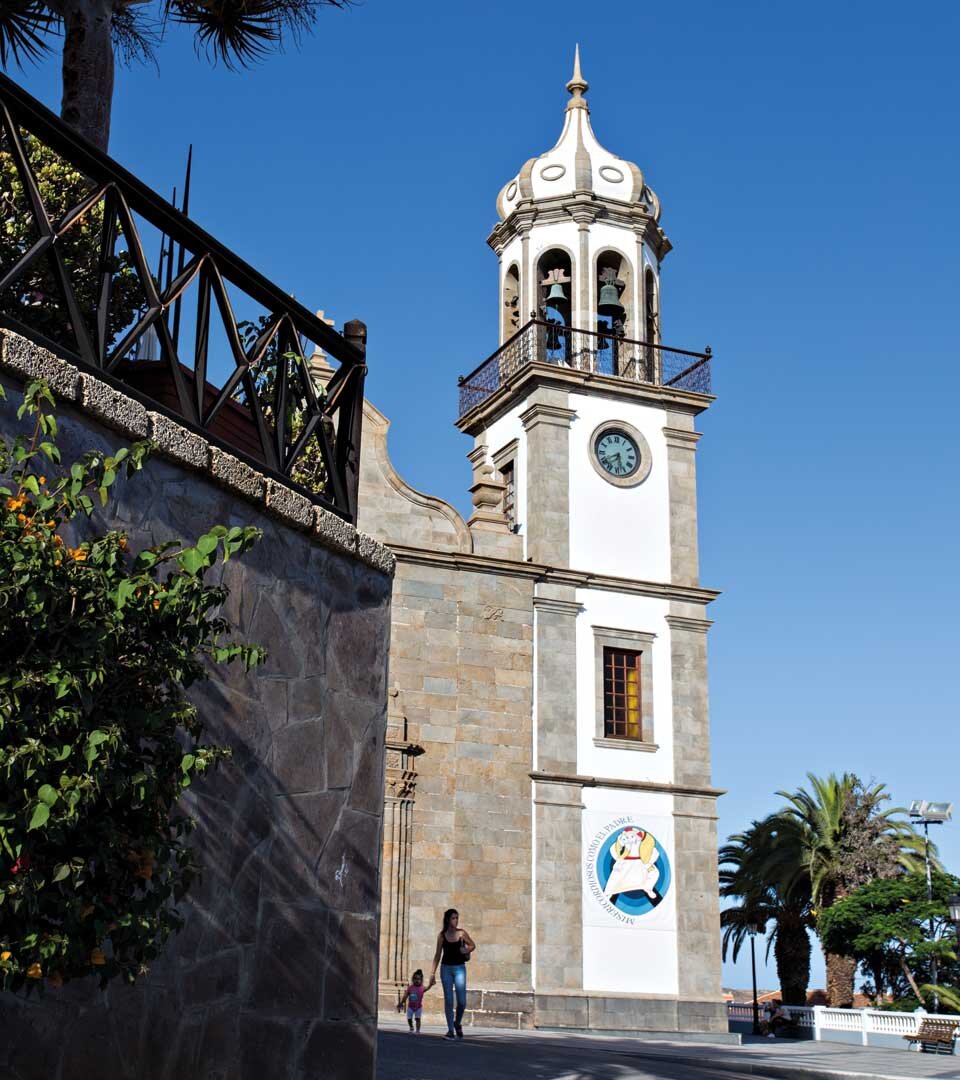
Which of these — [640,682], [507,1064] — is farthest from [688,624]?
[507,1064]

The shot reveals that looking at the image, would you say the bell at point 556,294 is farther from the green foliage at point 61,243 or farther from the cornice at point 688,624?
the green foliage at point 61,243

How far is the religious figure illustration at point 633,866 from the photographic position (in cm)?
2688

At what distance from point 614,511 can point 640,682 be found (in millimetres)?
3540

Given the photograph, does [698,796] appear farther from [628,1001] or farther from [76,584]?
[76,584]

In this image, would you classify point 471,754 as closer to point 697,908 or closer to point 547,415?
point 697,908

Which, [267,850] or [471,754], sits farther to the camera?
[471,754]

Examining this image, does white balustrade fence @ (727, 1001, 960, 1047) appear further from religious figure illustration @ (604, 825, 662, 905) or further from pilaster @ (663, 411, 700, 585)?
pilaster @ (663, 411, 700, 585)

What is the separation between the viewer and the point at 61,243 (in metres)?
7.73

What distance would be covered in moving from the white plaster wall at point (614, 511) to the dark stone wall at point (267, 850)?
67.7 ft

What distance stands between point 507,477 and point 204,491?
76.7 feet

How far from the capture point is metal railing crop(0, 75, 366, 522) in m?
6.21

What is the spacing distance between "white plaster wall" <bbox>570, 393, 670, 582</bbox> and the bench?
32.9 ft

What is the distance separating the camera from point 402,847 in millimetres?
24734

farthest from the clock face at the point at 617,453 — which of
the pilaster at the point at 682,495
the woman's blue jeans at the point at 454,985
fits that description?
the woman's blue jeans at the point at 454,985
